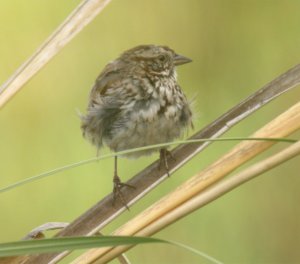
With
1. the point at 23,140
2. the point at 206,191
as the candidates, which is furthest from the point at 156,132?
the point at 206,191

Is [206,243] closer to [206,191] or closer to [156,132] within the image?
[156,132]

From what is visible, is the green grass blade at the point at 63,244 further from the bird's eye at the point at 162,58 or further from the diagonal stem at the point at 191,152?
the bird's eye at the point at 162,58

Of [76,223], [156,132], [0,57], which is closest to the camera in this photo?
[76,223]

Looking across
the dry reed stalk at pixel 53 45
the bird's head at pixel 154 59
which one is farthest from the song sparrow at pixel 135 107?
the dry reed stalk at pixel 53 45

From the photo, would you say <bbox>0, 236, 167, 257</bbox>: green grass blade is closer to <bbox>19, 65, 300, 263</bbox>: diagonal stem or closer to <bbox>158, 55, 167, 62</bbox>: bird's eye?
<bbox>19, 65, 300, 263</bbox>: diagonal stem

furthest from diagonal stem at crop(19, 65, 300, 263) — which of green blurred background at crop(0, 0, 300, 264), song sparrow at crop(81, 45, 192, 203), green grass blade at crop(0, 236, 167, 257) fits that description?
green blurred background at crop(0, 0, 300, 264)

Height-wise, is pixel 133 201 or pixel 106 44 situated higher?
pixel 106 44
